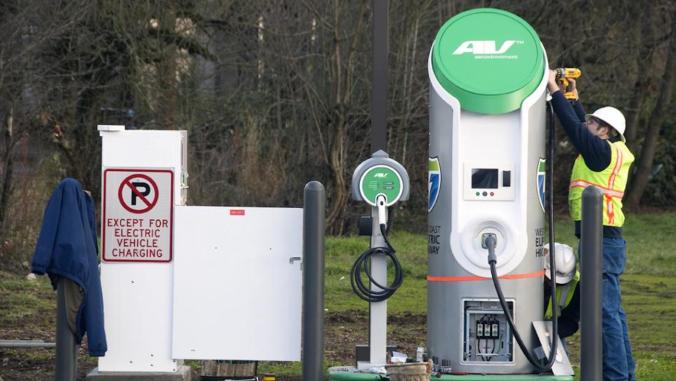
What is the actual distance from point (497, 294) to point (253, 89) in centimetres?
1316

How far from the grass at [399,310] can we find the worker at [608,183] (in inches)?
40.3

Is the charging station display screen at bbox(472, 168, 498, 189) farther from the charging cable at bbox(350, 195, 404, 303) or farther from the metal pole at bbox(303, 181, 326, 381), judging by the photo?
the metal pole at bbox(303, 181, 326, 381)

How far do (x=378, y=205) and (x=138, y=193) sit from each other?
1668mm

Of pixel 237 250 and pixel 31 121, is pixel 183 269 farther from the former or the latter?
pixel 31 121

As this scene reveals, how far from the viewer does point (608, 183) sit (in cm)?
827

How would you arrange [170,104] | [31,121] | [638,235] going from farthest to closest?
[638,235] → [170,104] → [31,121]

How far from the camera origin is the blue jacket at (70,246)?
24.8ft

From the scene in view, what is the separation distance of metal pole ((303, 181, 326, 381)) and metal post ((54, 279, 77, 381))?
5.14ft

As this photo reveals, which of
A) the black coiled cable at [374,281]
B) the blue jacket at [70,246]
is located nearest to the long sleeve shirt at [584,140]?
the black coiled cable at [374,281]

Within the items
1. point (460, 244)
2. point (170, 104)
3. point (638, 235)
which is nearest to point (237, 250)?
point (460, 244)

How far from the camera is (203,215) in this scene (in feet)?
26.8

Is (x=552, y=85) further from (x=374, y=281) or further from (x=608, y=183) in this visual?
(x=374, y=281)

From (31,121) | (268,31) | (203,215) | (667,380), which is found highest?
(268,31)

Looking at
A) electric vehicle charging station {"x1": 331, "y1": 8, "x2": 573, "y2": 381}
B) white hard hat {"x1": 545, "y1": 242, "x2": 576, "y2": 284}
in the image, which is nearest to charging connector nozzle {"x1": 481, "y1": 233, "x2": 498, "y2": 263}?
electric vehicle charging station {"x1": 331, "y1": 8, "x2": 573, "y2": 381}
